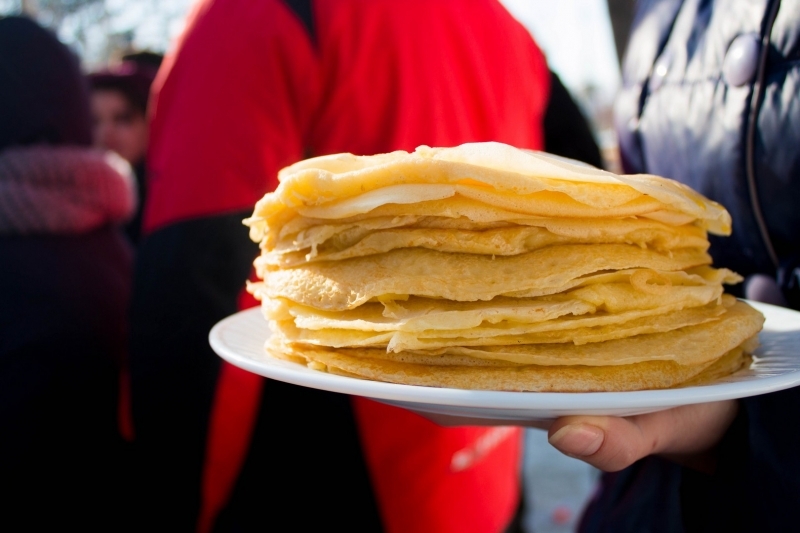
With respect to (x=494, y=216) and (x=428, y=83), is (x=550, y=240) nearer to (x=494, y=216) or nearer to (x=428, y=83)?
(x=494, y=216)

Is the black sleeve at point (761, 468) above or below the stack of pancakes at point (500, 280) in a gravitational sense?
below

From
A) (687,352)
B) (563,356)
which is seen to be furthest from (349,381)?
(687,352)

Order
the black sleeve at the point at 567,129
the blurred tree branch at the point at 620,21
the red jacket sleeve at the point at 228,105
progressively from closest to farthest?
the red jacket sleeve at the point at 228,105 → the black sleeve at the point at 567,129 → the blurred tree branch at the point at 620,21

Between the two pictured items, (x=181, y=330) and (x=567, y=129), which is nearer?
(x=181, y=330)

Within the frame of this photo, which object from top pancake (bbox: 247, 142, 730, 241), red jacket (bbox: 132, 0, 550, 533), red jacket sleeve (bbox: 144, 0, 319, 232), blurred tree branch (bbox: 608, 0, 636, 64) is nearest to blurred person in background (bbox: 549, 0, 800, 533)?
top pancake (bbox: 247, 142, 730, 241)

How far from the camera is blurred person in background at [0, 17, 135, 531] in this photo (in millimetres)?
1690

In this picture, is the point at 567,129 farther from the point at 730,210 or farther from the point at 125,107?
the point at 125,107

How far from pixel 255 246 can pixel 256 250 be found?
0.01 metres

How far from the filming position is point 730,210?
3.72ft

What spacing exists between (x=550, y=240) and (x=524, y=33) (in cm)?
143

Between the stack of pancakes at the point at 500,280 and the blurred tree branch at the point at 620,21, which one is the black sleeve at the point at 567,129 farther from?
the stack of pancakes at the point at 500,280

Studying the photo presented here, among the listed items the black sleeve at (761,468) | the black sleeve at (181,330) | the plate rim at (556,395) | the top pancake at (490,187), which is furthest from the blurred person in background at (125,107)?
the black sleeve at (761,468)

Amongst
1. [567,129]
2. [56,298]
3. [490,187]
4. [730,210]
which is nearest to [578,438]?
[490,187]

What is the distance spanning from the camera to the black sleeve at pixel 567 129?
2330mm
